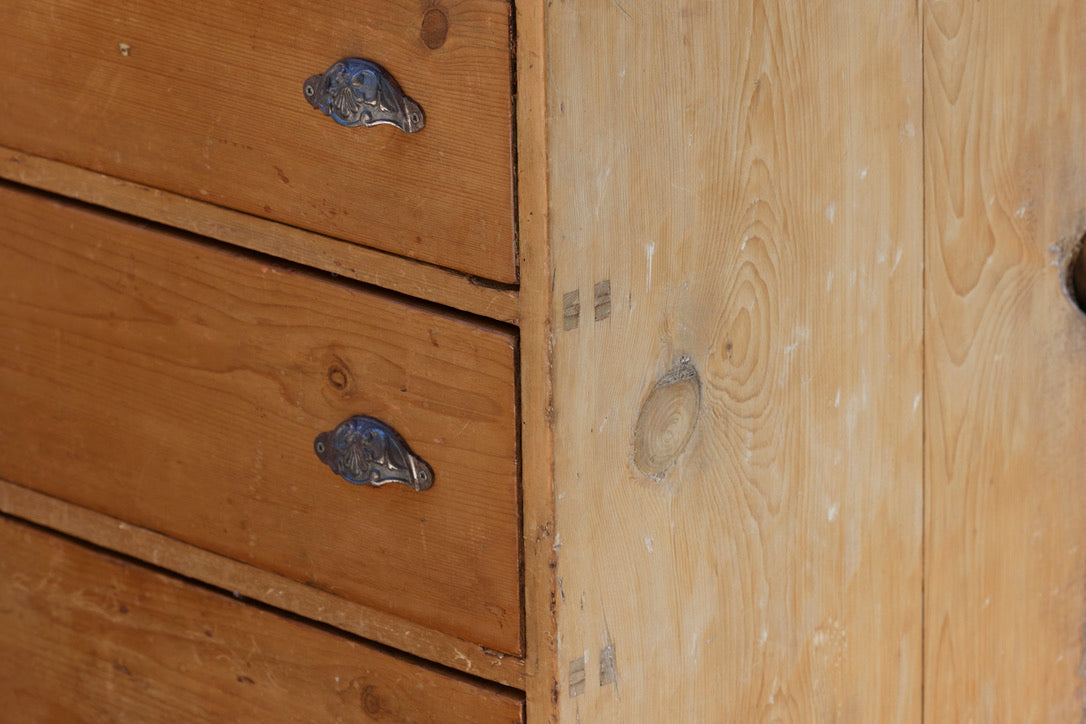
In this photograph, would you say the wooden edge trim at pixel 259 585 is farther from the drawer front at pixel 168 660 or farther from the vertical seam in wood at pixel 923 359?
the vertical seam in wood at pixel 923 359

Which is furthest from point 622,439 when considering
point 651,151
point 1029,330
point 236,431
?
point 1029,330

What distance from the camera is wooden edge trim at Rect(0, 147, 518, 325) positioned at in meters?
0.83

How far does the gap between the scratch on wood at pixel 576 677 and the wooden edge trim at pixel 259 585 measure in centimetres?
3

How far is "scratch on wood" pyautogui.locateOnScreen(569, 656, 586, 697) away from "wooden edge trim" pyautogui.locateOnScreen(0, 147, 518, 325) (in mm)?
215

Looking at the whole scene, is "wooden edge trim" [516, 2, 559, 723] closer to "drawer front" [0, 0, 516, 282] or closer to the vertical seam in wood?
"drawer front" [0, 0, 516, 282]

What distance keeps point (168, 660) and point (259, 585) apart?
131mm

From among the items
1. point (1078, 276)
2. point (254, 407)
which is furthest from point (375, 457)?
point (1078, 276)

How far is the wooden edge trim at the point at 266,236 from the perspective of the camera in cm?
83

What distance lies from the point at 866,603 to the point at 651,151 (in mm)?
404

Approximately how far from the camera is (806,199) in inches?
36.5

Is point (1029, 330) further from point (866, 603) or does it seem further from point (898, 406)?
point (866, 603)

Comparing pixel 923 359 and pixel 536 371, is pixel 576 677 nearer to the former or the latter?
pixel 536 371

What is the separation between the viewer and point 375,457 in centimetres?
89

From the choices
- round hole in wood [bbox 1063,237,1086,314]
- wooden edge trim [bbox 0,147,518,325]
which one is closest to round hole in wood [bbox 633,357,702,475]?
wooden edge trim [bbox 0,147,518,325]
